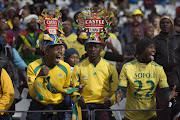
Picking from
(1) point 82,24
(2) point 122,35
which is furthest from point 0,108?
(2) point 122,35

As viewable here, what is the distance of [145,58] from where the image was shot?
678cm

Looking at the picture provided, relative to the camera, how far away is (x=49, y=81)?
623 cm

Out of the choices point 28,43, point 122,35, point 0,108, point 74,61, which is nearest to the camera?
point 0,108

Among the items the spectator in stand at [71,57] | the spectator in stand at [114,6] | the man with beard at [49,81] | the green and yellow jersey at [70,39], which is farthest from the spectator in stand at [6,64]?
the spectator in stand at [114,6]

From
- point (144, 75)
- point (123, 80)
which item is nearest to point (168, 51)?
point (144, 75)

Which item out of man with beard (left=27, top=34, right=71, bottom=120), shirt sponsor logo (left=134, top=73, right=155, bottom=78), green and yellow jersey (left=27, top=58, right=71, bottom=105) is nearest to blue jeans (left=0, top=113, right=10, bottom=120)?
man with beard (left=27, top=34, right=71, bottom=120)

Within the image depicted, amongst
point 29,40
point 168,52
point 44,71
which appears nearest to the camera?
point 44,71

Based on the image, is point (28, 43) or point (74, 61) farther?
point (28, 43)

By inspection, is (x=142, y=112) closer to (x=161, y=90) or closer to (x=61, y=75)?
(x=161, y=90)

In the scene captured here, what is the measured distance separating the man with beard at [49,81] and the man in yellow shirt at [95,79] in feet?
0.90

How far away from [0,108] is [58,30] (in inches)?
61.3

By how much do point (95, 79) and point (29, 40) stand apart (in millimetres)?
3390

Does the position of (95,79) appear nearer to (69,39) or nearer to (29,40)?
(69,39)

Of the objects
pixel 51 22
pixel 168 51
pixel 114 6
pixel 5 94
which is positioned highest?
pixel 114 6
